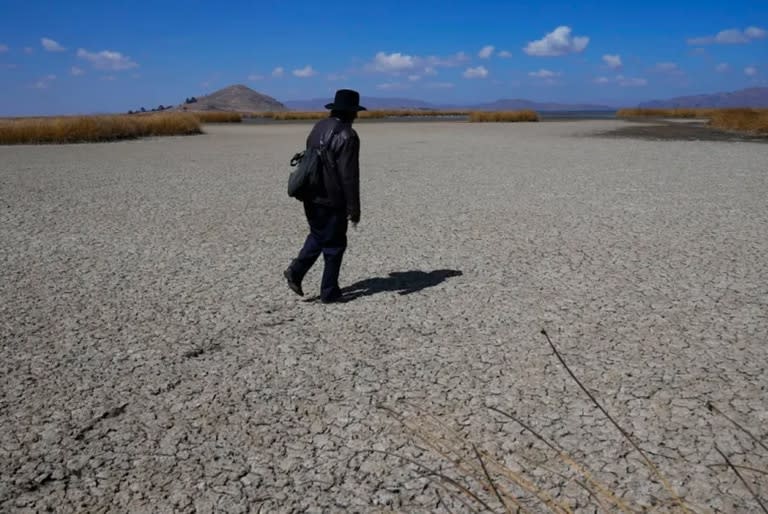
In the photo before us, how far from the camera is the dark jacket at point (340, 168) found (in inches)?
178

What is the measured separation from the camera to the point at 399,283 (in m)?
5.62

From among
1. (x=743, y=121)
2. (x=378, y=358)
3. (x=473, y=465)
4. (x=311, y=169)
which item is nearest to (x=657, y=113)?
(x=743, y=121)

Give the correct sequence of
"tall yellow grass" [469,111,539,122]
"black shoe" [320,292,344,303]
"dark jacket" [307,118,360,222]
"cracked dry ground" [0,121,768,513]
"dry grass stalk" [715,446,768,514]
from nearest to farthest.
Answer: "dry grass stalk" [715,446,768,514]
"cracked dry ground" [0,121,768,513]
"dark jacket" [307,118,360,222]
"black shoe" [320,292,344,303]
"tall yellow grass" [469,111,539,122]

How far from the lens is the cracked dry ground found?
2.69m

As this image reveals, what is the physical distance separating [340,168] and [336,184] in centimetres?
13

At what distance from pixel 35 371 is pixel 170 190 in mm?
8135

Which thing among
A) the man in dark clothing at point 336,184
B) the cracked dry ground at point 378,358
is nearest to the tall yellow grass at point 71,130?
the cracked dry ground at point 378,358

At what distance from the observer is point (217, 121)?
5028 centimetres

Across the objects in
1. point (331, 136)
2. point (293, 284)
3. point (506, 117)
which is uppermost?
point (506, 117)

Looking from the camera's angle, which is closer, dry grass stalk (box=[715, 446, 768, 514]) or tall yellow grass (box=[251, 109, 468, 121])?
dry grass stalk (box=[715, 446, 768, 514])

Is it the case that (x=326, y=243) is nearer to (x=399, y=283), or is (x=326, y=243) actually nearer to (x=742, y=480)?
(x=399, y=283)

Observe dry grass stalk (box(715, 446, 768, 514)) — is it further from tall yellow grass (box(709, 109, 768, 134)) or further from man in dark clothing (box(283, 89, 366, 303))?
tall yellow grass (box(709, 109, 768, 134))

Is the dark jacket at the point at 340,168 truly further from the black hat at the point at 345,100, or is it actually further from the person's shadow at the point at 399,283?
the person's shadow at the point at 399,283

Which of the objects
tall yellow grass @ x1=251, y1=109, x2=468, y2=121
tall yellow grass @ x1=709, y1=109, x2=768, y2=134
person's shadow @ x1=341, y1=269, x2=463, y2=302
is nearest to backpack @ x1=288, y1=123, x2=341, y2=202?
person's shadow @ x1=341, y1=269, x2=463, y2=302
